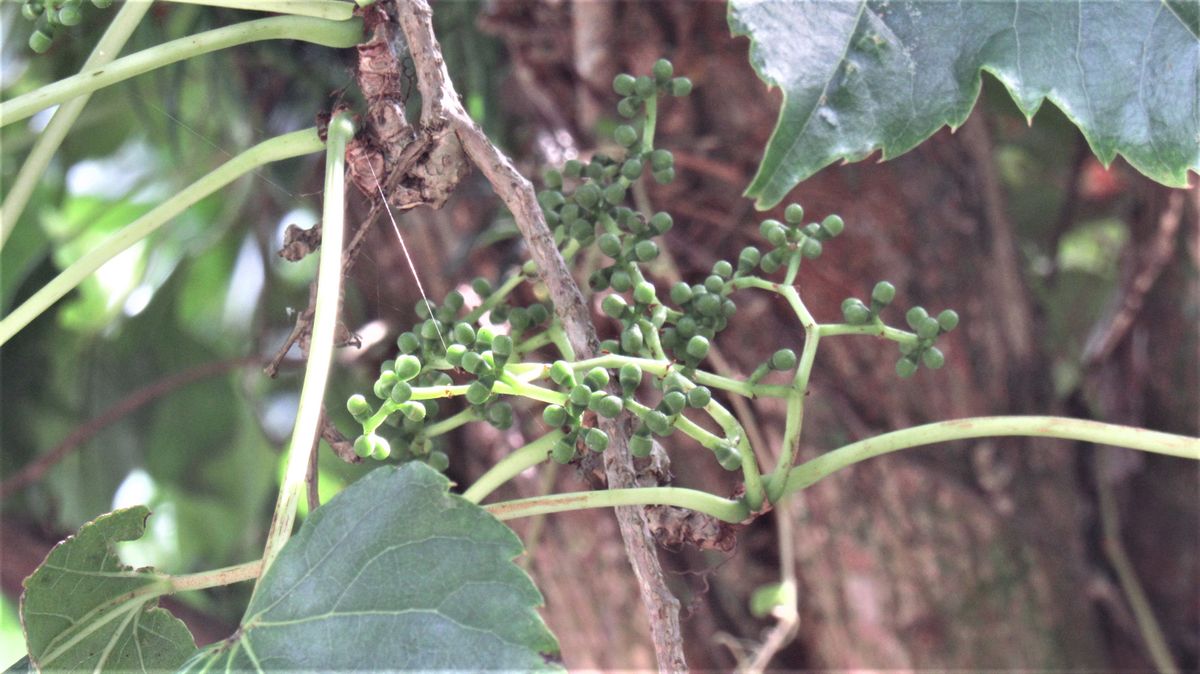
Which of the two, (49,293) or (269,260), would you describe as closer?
(49,293)

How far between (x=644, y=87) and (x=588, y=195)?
0.08 m

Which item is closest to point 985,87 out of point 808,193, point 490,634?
point 808,193

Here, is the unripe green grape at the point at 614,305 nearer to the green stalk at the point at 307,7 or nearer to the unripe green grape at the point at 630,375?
the unripe green grape at the point at 630,375

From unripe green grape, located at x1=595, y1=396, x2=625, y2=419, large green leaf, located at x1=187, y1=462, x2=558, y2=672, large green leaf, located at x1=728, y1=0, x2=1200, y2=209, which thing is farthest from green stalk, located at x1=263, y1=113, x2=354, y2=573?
large green leaf, located at x1=728, y1=0, x2=1200, y2=209

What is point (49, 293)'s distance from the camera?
1.59 feet

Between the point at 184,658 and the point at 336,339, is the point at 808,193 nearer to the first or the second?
the point at 336,339

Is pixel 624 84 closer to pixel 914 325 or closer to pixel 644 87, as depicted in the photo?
pixel 644 87

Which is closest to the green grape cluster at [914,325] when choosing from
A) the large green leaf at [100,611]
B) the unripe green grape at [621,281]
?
the unripe green grape at [621,281]

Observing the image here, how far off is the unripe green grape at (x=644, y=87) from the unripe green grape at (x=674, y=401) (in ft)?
0.64

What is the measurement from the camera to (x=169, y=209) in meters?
0.52

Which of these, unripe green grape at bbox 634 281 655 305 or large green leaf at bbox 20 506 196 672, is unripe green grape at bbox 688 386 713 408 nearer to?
unripe green grape at bbox 634 281 655 305

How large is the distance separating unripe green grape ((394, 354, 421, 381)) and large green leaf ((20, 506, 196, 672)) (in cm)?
16

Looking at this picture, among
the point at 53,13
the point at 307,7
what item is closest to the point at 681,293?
the point at 307,7

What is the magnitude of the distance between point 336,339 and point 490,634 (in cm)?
19
